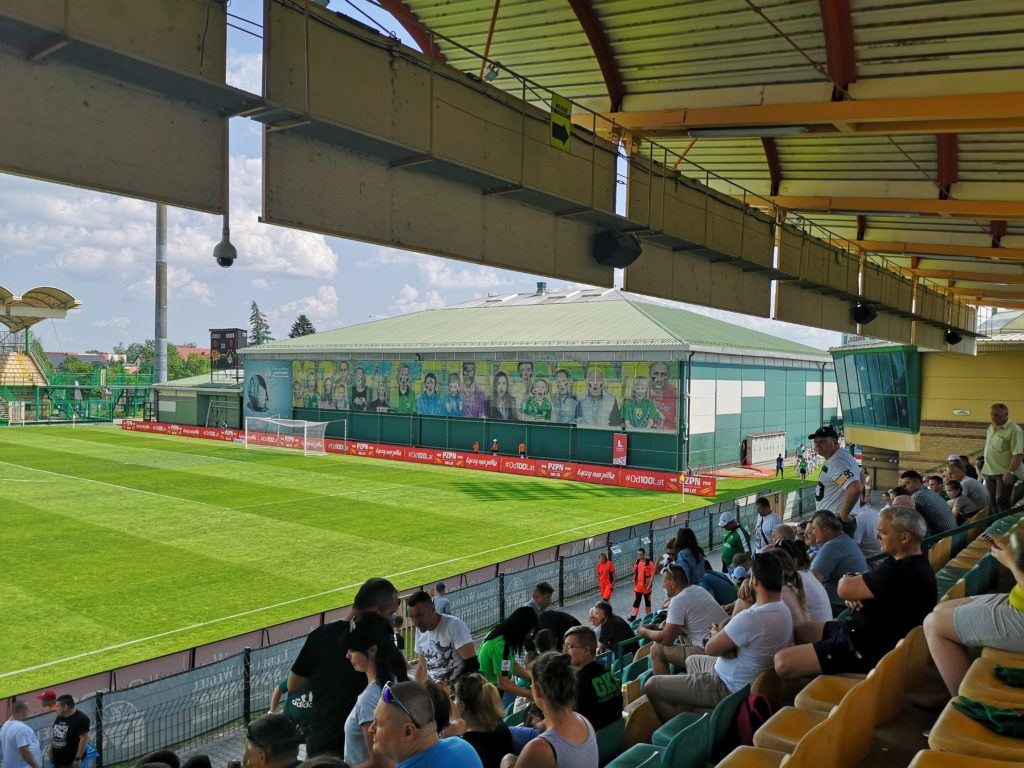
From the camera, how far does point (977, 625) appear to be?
13.5 ft

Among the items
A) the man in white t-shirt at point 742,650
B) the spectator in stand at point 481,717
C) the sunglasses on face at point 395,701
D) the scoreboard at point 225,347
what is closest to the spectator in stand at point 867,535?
the man in white t-shirt at point 742,650

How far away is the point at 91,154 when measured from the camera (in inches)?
200

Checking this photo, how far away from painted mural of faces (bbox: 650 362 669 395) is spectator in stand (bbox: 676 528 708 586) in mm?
31647

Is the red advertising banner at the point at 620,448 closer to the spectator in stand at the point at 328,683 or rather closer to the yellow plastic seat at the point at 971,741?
the spectator in stand at the point at 328,683

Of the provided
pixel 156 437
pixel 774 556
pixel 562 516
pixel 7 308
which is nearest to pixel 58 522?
pixel 562 516

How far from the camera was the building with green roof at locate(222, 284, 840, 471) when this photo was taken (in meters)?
41.9

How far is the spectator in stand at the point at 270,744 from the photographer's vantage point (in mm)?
3693

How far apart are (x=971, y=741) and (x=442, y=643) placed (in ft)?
13.2

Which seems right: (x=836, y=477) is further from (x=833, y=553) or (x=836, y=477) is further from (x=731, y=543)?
(x=731, y=543)

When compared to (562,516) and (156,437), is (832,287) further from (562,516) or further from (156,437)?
(156,437)

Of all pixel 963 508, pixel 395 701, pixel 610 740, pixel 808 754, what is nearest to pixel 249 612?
pixel 963 508

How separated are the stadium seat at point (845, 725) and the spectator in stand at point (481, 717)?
143cm

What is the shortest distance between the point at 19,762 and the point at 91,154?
6542 millimetres

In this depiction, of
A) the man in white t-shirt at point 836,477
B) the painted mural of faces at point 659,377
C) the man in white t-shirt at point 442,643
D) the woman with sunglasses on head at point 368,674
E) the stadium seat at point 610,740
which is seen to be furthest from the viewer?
the painted mural of faces at point 659,377
